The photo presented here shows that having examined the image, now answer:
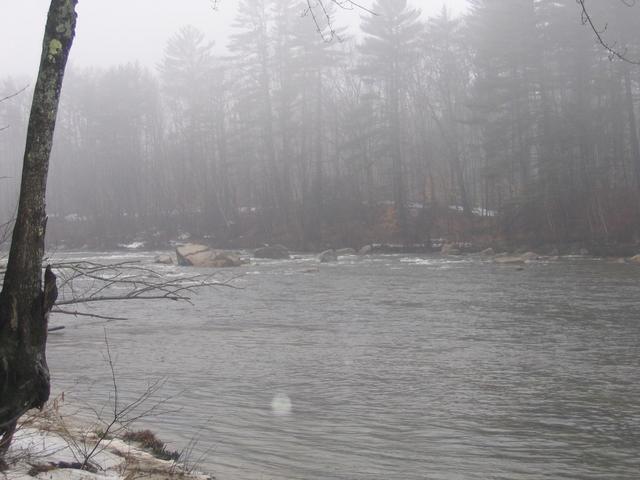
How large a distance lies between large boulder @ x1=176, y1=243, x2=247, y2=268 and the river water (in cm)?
1057

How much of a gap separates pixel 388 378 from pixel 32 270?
6.22m

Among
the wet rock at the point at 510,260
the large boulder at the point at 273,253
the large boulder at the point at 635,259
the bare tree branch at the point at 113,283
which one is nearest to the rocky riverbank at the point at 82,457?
the bare tree branch at the point at 113,283

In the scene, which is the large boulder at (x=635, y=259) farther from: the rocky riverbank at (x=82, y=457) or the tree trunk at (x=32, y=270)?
the tree trunk at (x=32, y=270)

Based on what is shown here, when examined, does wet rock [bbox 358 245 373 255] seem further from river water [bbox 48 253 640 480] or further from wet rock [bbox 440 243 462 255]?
river water [bbox 48 253 640 480]

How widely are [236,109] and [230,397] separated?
4058cm

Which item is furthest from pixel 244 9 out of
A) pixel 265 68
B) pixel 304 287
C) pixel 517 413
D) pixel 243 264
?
pixel 517 413

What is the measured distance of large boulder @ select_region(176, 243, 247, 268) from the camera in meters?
29.4

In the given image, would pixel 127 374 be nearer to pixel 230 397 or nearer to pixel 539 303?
pixel 230 397

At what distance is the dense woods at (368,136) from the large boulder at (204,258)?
931 centimetres

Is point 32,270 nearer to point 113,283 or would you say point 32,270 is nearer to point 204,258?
point 113,283

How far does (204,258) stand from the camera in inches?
1176

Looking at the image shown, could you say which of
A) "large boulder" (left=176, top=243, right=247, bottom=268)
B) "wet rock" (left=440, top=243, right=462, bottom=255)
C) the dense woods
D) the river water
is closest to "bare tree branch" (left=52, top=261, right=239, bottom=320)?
the river water

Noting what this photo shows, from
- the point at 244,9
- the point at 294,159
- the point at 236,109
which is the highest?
the point at 244,9

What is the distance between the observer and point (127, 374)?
10141mm
